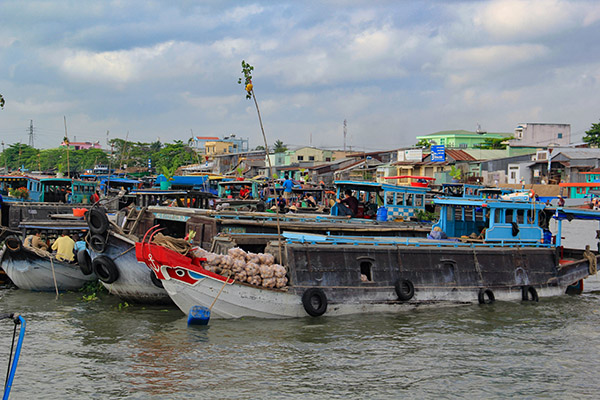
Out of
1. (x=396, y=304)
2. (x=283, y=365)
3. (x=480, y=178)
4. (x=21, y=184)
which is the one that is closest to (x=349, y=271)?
(x=396, y=304)

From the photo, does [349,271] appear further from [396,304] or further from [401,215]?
[401,215]

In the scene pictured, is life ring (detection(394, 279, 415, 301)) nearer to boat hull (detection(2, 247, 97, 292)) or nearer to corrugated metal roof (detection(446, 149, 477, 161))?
boat hull (detection(2, 247, 97, 292))

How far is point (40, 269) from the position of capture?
A: 15.4 metres

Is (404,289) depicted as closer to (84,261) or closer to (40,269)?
(84,261)

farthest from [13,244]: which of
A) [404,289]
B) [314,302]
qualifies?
[404,289]

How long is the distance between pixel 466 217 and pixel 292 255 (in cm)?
671

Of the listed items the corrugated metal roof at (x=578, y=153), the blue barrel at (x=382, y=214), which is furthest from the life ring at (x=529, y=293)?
the corrugated metal roof at (x=578, y=153)

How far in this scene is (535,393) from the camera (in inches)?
363

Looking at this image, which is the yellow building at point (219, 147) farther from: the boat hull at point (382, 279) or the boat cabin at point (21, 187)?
the boat hull at point (382, 279)

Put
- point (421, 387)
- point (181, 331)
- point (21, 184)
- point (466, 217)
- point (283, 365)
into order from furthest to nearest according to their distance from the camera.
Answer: point (21, 184)
point (466, 217)
point (181, 331)
point (283, 365)
point (421, 387)

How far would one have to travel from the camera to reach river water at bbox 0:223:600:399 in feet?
29.8

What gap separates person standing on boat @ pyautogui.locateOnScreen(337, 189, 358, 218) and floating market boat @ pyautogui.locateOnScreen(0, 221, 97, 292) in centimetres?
740

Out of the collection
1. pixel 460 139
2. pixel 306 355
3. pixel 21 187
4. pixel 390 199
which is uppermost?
pixel 460 139

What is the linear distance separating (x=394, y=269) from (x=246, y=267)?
3.63 metres
